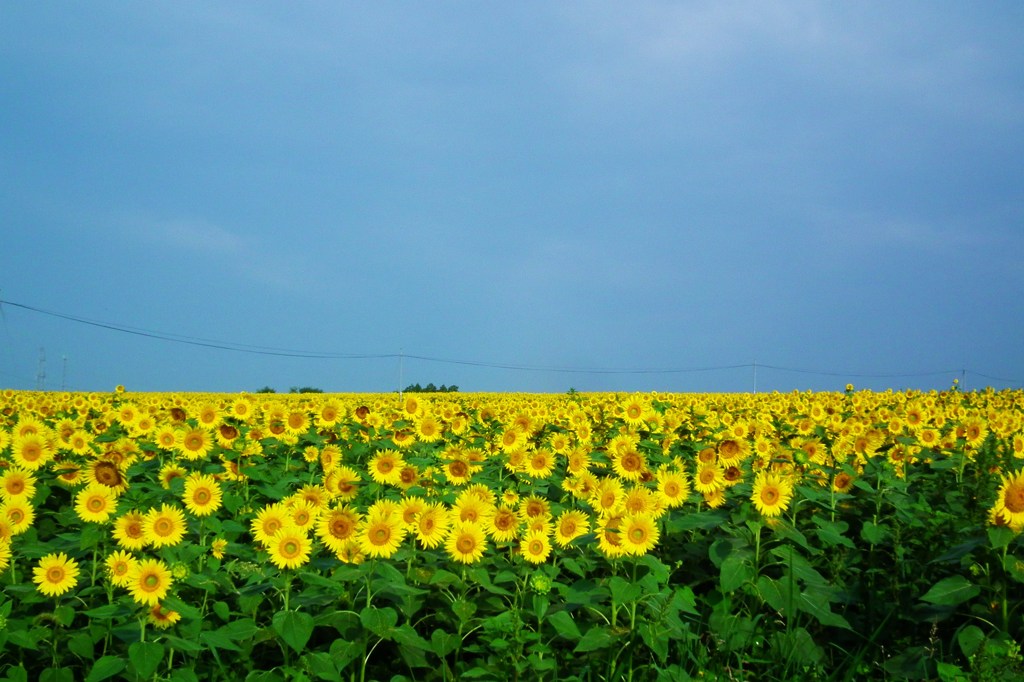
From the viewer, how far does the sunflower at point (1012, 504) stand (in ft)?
13.2

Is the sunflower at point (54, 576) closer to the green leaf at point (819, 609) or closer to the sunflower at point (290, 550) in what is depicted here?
the sunflower at point (290, 550)

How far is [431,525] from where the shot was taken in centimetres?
428

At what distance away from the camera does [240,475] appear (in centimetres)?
649

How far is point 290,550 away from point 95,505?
1.57 meters

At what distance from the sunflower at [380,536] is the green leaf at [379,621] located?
361 mm

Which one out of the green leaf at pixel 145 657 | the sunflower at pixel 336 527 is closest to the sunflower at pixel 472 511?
the sunflower at pixel 336 527

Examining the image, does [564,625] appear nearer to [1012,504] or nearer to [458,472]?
[458,472]

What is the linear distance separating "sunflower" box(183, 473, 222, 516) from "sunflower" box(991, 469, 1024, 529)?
4550 mm

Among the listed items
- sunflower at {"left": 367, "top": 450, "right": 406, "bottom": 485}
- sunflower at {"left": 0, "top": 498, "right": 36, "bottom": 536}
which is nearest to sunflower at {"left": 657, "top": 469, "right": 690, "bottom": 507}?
sunflower at {"left": 367, "top": 450, "right": 406, "bottom": 485}

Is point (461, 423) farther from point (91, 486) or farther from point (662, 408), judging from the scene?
point (91, 486)

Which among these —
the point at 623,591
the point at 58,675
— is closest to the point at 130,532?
the point at 58,675

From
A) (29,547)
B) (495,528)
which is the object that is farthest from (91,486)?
(495,528)

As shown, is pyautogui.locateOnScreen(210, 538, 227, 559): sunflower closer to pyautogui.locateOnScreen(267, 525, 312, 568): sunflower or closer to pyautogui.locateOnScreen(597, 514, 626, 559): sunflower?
pyautogui.locateOnScreen(267, 525, 312, 568): sunflower

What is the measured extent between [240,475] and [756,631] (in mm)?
4151
